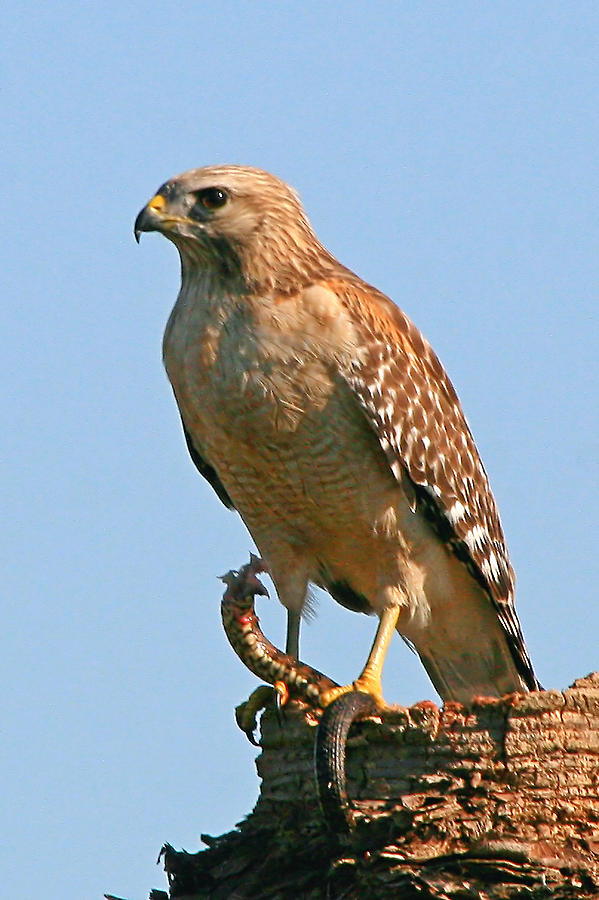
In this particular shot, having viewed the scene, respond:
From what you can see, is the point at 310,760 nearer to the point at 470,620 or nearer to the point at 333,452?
the point at 333,452

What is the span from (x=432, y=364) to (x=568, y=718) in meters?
2.99

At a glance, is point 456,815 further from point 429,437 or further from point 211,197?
point 211,197

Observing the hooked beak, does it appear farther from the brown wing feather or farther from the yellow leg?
the yellow leg

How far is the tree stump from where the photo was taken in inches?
238

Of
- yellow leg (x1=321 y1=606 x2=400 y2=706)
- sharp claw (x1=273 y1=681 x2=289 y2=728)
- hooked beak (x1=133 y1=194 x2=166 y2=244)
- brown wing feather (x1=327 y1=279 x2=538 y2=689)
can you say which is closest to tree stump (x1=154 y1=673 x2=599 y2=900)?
sharp claw (x1=273 y1=681 x2=289 y2=728)

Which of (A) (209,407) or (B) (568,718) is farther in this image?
(A) (209,407)

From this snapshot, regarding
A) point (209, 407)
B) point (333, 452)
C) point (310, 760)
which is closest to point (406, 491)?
point (333, 452)

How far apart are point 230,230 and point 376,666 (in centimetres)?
222

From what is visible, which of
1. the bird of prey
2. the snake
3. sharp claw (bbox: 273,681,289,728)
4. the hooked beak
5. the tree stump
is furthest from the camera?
the hooked beak

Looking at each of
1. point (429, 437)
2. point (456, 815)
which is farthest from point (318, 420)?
point (456, 815)

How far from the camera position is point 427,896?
6.02 metres

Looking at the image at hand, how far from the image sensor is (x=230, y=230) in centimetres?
829

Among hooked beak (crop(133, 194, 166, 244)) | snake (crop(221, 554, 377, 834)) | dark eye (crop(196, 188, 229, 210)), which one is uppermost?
dark eye (crop(196, 188, 229, 210))

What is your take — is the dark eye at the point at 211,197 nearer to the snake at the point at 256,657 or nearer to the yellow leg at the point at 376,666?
the snake at the point at 256,657
